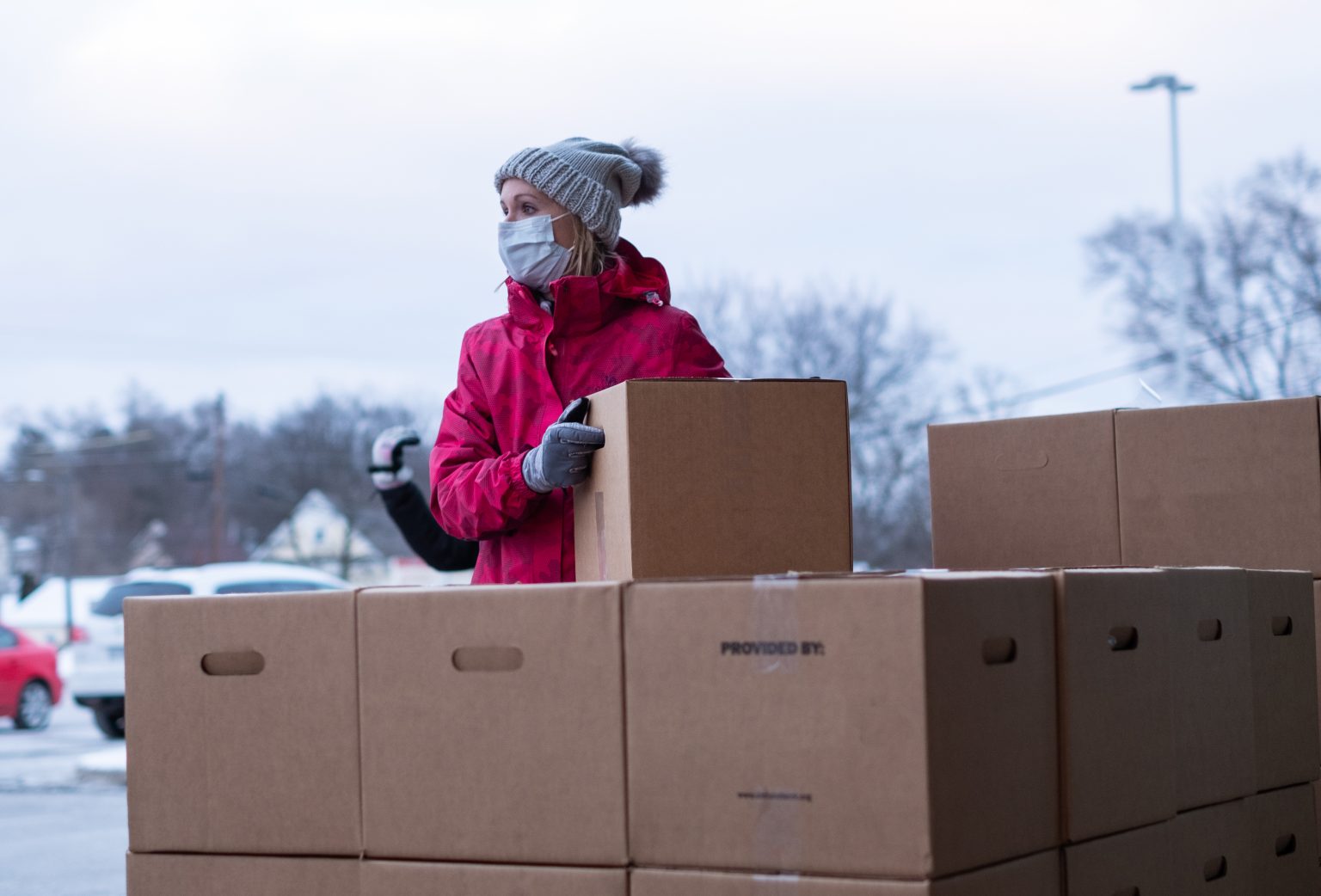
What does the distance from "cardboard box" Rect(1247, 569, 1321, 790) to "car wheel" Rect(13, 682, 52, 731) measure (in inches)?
473

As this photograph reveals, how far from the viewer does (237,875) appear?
5.46 feet

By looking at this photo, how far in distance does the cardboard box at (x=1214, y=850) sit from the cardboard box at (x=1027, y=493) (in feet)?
2.68

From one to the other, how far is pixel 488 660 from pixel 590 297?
2.64 feet

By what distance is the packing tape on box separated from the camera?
1.39 meters

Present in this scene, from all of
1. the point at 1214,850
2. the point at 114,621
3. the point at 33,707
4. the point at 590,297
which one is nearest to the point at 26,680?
the point at 33,707

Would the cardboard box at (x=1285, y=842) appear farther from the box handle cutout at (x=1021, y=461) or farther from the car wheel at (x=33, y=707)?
the car wheel at (x=33, y=707)

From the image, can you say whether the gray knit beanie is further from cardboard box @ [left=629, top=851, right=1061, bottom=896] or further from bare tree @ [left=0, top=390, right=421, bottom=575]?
bare tree @ [left=0, top=390, right=421, bottom=575]

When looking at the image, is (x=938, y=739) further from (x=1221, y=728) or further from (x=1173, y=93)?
(x=1173, y=93)

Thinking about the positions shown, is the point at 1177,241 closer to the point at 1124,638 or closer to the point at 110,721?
the point at 110,721

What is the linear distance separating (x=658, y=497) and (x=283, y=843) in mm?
603

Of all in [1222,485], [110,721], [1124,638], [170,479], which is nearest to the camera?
[1124,638]

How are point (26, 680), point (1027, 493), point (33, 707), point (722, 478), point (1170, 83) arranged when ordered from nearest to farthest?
point (722, 478), point (1027, 493), point (26, 680), point (33, 707), point (1170, 83)

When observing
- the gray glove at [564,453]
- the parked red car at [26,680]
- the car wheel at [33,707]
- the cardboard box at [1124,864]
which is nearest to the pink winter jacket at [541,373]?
the gray glove at [564,453]

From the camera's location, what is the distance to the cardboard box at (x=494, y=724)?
1.48 metres
